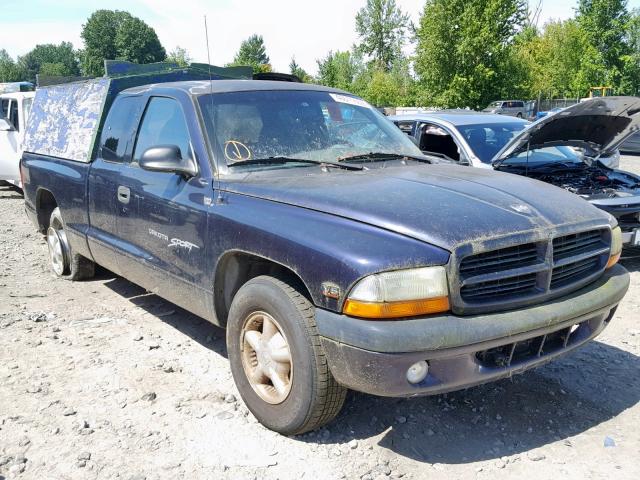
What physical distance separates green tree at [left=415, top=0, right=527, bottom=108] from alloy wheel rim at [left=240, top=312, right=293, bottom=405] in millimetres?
29950

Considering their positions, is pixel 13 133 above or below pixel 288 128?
below

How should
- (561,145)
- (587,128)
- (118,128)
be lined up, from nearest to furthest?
(118,128), (587,128), (561,145)

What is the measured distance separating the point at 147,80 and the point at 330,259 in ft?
12.5

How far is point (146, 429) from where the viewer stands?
10.9 feet

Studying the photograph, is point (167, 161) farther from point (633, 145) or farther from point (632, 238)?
point (633, 145)

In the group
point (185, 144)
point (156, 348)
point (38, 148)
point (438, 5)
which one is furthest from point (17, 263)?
point (438, 5)

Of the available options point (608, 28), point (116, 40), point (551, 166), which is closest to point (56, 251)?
point (551, 166)

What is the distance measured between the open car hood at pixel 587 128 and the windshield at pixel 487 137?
556mm

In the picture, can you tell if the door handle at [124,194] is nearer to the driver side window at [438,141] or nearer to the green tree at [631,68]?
the driver side window at [438,141]

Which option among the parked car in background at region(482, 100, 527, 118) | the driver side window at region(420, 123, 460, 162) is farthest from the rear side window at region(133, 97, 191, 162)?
the parked car in background at region(482, 100, 527, 118)

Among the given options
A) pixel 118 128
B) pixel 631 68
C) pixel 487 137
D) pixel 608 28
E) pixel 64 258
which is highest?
pixel 608 28

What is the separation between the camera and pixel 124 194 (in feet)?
14.4

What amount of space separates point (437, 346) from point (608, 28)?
41.8 meters

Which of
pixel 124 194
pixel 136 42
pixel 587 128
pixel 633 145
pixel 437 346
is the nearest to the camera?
pixel 437 346
